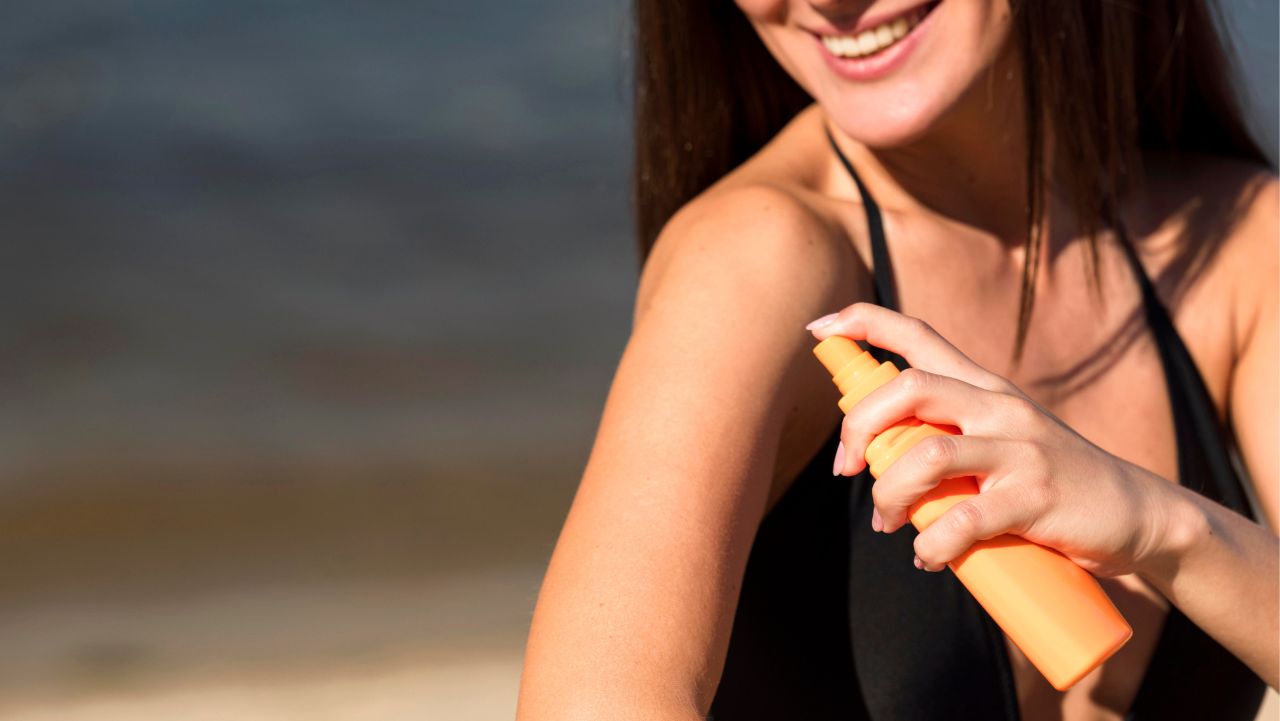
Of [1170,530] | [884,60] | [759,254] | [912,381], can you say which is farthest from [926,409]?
[884,60]

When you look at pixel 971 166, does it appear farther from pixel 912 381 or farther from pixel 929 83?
pixel 912 381

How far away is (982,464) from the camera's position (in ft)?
2.52

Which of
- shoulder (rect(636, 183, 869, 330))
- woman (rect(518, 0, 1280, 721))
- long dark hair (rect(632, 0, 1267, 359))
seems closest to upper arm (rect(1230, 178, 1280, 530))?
woman (rect(518, 0, 1280, 721))

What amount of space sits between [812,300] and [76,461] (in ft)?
8.56

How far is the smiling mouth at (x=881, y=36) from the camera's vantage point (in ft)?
3.73

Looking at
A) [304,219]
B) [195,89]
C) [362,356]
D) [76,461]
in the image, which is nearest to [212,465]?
[76,461]

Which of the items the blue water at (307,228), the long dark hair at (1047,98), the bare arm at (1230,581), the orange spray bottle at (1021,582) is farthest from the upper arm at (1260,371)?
the blue water at (307,228)

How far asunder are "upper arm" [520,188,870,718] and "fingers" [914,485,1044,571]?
0.19 meters

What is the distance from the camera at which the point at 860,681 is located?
114cm

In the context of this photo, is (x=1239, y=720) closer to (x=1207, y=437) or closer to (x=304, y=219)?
(x=1207, y=437)

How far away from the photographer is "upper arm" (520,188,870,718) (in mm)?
892

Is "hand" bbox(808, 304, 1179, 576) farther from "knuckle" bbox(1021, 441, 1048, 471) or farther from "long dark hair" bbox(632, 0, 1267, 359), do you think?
"long dark hair" bbox(632, 0, 1267, 359)

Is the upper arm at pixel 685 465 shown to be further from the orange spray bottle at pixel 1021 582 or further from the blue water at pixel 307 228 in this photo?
the blue water at pixel 307 228

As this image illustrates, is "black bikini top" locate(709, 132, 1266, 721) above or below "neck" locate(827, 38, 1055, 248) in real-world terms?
below
